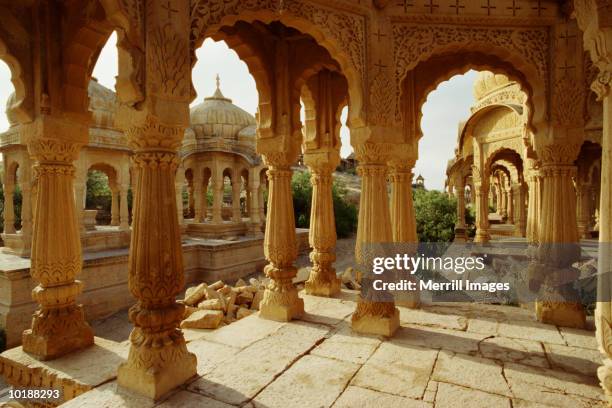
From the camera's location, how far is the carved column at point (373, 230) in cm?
467

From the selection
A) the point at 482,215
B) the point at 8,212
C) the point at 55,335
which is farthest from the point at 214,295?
the point at 482,215

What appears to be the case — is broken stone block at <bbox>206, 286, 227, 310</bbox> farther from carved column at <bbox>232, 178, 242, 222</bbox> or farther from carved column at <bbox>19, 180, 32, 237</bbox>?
carved column at <bbox>232, 178, 242, 222</bbox>

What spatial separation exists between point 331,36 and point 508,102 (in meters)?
10.8

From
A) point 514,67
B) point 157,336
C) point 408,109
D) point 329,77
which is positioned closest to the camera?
point 157,336

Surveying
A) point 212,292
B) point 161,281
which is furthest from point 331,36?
point 212,292

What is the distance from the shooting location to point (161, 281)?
10.8 feet

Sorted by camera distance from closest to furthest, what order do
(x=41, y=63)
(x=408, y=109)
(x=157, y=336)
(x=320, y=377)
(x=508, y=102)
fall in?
(x=157, y=336) → (x=320, y=377) → (x=41, y=63) → (x=408, y=109) → (x=508, y=102)

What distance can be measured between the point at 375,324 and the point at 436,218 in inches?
572

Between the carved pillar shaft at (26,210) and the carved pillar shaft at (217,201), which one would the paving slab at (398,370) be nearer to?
the carved pillar shaft at (26,210)

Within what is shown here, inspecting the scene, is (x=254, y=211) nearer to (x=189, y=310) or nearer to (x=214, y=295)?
(x=214, y=295)

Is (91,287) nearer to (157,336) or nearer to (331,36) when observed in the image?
(157,336)

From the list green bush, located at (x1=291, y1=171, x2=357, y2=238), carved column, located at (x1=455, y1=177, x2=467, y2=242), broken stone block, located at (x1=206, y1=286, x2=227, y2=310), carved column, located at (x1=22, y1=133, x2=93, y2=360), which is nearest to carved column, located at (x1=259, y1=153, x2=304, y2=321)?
broken stone block, located at (x1=206, y1=286, x2=227, y2=310)

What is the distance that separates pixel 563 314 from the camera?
16.7 ft

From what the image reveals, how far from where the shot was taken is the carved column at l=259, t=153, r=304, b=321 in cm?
545
